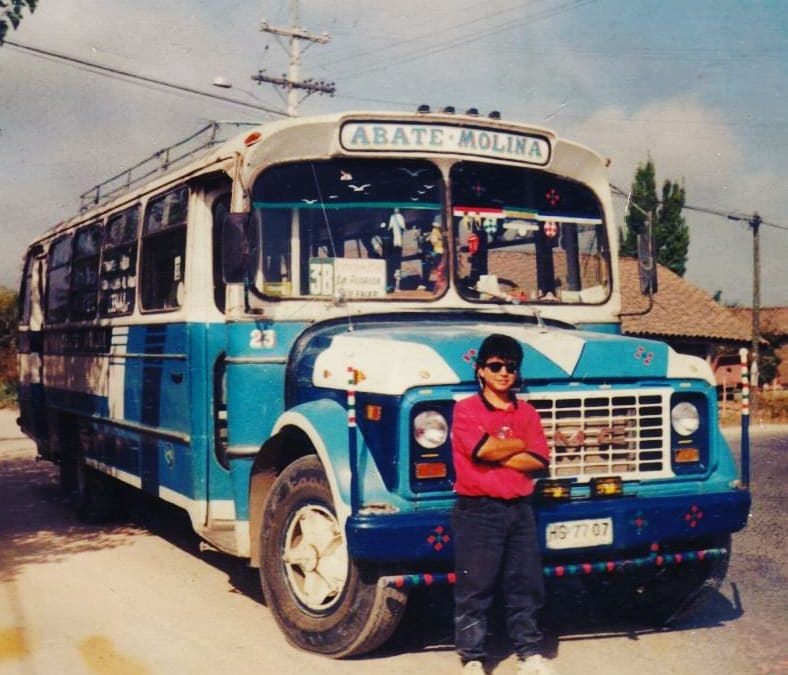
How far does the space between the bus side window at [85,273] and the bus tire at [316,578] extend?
4.67m

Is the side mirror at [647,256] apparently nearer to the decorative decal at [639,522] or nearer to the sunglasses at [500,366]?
the decorative decal at [639,522]

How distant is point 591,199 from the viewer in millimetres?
7250

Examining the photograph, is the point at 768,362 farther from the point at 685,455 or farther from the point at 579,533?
the point at 579,533

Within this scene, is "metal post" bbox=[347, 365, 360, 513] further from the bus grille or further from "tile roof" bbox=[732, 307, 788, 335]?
"tile roof" bbox=[732, 307, 788, 335]

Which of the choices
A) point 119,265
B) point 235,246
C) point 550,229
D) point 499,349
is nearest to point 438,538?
point 499,349

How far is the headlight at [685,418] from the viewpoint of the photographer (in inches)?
220

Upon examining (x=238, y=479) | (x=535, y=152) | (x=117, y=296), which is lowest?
(x=238, y=479)

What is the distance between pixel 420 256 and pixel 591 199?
149 centimetres

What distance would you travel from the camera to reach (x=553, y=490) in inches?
207

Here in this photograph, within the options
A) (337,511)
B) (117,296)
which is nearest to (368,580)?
(337,511)

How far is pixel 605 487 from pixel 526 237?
6.86 feet

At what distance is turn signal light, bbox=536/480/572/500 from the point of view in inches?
206

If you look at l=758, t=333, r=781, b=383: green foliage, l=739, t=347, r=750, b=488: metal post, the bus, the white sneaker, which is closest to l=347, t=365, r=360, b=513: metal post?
the bus

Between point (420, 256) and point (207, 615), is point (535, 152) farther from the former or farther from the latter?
point (207, 615)
